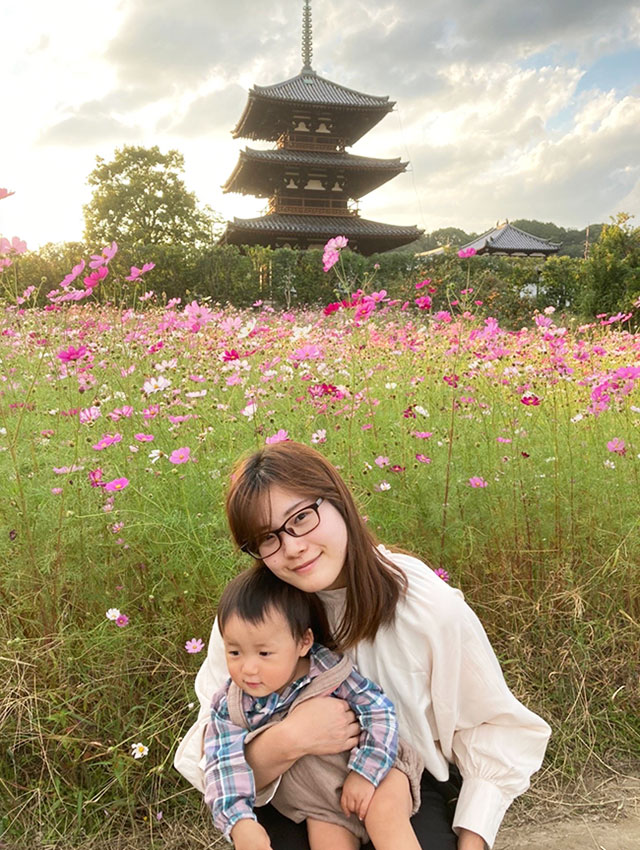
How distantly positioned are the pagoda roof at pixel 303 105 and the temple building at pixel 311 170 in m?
0.03

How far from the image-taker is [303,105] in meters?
19.7

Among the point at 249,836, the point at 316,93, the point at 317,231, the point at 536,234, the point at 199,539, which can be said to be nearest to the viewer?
the point at 249,836

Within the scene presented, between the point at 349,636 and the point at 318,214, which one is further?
the point at 318,214

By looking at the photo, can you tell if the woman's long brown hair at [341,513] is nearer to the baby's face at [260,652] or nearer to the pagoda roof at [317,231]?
the baby's face at [260,652]

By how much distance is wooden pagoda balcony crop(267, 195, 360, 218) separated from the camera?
63.7 ft

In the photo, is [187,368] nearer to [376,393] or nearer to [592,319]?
[376,393]

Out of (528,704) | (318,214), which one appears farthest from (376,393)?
(318,214)

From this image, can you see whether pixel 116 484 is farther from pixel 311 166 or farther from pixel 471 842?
pixel 311 166

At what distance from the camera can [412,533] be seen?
2.07 m

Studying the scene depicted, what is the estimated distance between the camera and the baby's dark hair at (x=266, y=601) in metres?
1.05

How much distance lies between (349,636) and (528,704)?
37.1 inches

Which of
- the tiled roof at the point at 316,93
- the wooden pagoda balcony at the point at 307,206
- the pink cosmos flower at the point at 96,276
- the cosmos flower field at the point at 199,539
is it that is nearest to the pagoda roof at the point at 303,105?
the tiled roof at the point at 316,93

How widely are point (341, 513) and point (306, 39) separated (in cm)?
2739

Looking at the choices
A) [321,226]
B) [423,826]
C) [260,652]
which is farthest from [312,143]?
[423,826]
